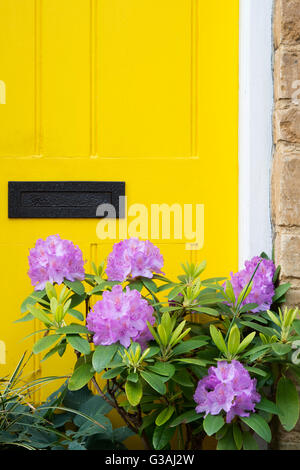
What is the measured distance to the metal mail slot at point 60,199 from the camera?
63.0 inches

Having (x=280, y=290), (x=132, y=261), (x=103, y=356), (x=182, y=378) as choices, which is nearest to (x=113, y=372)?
(x=103, y=356)

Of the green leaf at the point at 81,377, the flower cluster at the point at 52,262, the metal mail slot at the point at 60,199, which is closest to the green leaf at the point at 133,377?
the green leaf at the point at 81,377

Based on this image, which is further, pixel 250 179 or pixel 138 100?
pixel 138 100

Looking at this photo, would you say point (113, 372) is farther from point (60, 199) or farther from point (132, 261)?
point (60, 199)

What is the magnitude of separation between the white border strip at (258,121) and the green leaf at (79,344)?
0.56 metres

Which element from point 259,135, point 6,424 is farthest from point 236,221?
point 6,424

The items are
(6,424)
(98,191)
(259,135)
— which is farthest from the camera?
(98,191)

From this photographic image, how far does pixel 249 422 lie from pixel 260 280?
370 mm

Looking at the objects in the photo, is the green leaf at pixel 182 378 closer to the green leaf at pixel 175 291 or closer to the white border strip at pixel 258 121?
the green leaf at pixel 175 291

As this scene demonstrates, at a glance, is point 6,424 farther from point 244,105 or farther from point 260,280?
point 244,105

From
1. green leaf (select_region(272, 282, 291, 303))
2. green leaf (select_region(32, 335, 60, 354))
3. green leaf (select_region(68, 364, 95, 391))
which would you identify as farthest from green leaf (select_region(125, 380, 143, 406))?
green leaf (select_region(272, 282, 291, 303))

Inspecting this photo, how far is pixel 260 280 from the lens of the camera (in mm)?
1340

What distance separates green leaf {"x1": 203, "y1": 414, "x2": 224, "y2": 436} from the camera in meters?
1.10

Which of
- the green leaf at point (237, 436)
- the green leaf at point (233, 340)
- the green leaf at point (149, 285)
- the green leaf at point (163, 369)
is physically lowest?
the green leaf at point (237, 436)
